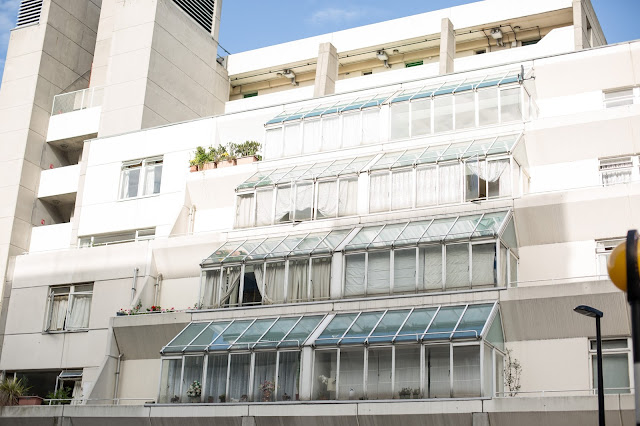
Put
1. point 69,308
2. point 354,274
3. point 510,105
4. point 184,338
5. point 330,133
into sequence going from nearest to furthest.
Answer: point 354,274 → point 184,338 → point 510,105 → point 330,133 → point 69,308

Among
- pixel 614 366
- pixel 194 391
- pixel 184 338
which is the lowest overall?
pixel 194 391

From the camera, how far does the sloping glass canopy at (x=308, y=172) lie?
121 ft

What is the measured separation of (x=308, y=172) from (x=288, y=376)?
34.8 feet

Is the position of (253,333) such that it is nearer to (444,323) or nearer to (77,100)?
(444,323)

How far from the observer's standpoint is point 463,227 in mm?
31609

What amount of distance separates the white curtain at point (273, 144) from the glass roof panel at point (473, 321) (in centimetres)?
1435

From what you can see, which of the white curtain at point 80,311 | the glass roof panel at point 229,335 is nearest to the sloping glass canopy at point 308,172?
the glass roof panel at point 229,335

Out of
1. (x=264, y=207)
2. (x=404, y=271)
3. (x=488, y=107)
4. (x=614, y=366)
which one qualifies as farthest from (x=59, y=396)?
(x=614, y=366)

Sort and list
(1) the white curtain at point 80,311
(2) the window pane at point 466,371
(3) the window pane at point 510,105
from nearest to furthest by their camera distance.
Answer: (2) the window pane at point 466,371, (3) the window pane at point 510,105, (1) the white curtain at point 80,311

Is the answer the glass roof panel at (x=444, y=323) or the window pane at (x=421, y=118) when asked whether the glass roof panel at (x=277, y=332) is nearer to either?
the glass roof panel at (x=444, y=323)

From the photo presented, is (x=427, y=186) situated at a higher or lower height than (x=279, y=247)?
higher

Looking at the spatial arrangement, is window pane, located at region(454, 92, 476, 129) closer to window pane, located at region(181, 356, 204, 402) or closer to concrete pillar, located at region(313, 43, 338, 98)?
concrete pillar, located at region(313, 43, 338, 98)

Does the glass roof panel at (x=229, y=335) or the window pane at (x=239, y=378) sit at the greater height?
the glass roof panel at (x=229, y=335)

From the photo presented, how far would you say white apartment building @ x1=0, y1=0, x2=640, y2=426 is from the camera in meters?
29.0
